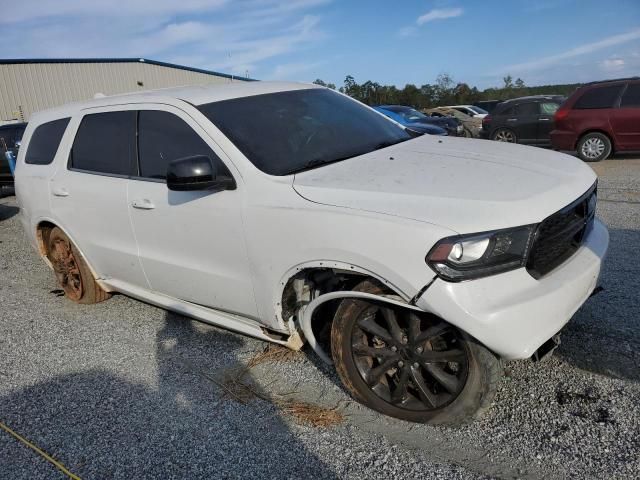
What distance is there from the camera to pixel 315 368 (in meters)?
3.32

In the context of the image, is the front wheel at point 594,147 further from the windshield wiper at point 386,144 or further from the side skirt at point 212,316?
the side skirt at point 212,316

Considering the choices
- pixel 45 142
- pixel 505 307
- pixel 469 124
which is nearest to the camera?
pixel 505 307

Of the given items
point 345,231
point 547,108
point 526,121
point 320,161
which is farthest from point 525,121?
point 345,231

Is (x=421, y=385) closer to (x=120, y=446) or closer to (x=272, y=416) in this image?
(x=272, y=416)

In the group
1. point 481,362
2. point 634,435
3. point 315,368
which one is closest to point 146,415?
point 315,368

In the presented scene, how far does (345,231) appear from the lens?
8.15ft

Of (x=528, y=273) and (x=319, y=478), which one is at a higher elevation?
(x=528, y=273)

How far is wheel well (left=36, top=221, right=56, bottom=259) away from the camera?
4.70 meters

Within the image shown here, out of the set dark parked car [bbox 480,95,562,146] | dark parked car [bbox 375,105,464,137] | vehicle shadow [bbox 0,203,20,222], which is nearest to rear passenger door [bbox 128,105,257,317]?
vehicle shadow [bbox 0,203,20,222]

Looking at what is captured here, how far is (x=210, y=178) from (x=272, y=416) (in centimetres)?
136

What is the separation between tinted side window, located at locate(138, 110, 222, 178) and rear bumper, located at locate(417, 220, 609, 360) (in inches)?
67.3

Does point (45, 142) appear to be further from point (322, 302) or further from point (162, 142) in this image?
point (322, 302)

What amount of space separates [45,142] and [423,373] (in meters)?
3.88

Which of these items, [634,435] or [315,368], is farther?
A: [315,368]
